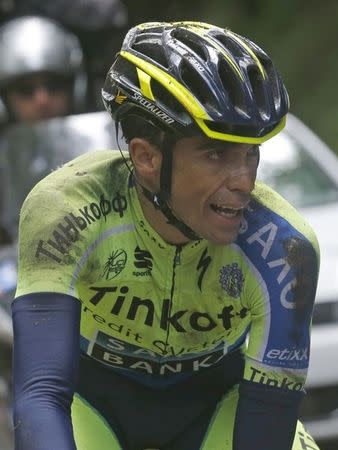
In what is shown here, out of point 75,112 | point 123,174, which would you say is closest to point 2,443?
point 75,112

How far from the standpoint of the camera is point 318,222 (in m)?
8.62

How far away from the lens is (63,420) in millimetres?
3959

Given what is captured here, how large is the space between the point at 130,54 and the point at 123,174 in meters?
0.36

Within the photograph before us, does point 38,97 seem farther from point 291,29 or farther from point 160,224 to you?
point 291,29

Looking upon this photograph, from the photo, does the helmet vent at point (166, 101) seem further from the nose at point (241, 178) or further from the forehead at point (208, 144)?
the nose at point (241, 178)

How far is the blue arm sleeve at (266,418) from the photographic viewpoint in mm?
4352

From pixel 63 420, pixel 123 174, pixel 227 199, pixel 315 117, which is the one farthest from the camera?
pixel 315 117

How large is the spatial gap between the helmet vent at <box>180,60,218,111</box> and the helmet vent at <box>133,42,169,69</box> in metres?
0.06

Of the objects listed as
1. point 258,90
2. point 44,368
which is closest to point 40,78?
point 258,90

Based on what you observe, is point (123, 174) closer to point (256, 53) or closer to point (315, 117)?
point (256, 53)

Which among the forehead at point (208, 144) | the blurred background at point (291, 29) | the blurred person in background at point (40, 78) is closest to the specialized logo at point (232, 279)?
the forehead at point (208, 144)

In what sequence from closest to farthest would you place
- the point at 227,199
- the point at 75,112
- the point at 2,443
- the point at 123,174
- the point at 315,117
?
the point at 227,199 → the point at 123,174 → the point at 2,443 → the point at 75,112 → the point at 315,117

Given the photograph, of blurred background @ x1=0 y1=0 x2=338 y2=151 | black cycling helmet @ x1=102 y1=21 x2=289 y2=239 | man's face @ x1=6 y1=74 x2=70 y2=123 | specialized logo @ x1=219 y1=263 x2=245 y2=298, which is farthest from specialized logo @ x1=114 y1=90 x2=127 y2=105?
blurred background @ x1=0 y1=0 x2=338 y2=151

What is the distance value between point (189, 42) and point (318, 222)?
4.28m
